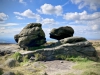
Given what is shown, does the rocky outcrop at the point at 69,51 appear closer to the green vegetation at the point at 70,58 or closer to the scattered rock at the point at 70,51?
the scattered rock at the point at 70,51

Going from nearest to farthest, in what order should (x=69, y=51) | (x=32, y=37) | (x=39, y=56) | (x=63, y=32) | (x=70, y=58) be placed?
(x=70, y=58)
(x=39, y=56)
(x=69, y=51)
(x=32, y=37)
(x=63, y=32)

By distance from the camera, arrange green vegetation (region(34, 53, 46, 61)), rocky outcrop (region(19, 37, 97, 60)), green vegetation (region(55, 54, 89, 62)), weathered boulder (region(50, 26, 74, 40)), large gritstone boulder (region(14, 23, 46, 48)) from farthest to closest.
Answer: weathered boulder (region(50, 26, 74, 40)) → large gritstone boulder (region(14, 23, 46, 48)) → rocky outcrop (region(19, 37, 97, 60)) → green vegetation (region(34, 53, 46, 61)) → green vegetation (region(55, 54, 89, 62))

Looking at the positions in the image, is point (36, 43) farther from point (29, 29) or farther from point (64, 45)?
point (64, 45)

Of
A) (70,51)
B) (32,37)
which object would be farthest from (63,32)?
(70,51)

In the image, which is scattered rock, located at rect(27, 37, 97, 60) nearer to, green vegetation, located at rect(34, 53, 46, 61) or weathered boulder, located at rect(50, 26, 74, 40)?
green vegetation, located at rect(34, 53, 46, 61)

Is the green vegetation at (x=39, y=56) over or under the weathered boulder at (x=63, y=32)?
under

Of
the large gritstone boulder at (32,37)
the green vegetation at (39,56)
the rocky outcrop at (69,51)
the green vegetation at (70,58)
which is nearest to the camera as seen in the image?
the green vegetation at (70,58)

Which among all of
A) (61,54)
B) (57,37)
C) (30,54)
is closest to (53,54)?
(61,54)

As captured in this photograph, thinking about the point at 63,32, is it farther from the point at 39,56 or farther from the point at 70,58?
the point at 39,56

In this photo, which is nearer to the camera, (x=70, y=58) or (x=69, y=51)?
(x=70, y=58)

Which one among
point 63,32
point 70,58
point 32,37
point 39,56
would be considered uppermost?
point 63,32

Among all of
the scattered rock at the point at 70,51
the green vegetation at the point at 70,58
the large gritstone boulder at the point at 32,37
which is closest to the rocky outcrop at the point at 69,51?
the scattered rock at the point at 70,51

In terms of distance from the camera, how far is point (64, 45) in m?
23.7

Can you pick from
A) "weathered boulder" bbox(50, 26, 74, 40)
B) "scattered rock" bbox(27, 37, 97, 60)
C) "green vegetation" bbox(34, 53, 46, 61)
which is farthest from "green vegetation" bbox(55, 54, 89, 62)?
"weathered boulder" bbox(50, 26, 74, 40)
